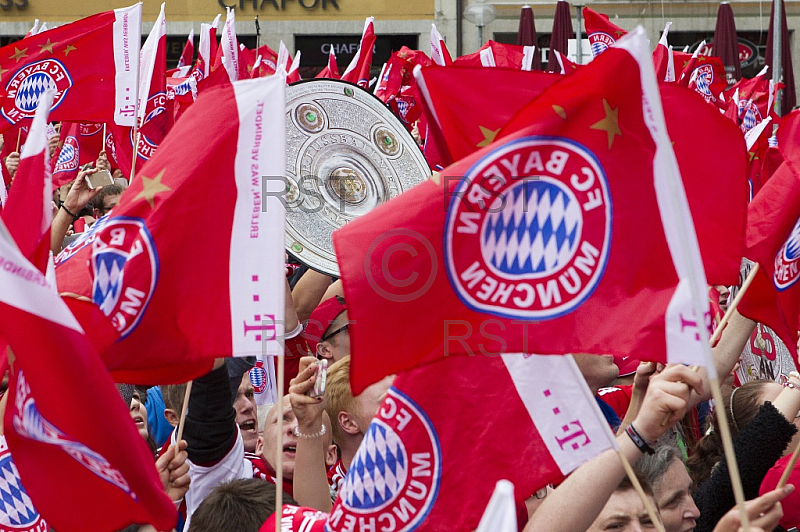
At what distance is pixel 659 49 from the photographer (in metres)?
8.62

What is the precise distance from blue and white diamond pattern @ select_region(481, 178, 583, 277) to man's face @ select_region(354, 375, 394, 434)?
93 cm

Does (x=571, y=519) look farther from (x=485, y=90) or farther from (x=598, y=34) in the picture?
(x=598, y=34)

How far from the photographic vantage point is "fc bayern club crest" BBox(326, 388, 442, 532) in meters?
2.60

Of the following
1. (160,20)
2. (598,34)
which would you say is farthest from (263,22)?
(160,20)

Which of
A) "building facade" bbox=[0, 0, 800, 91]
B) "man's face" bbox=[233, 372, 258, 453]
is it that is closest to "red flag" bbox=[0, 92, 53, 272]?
"man's face" bbox=[233, 372, 258, 453]

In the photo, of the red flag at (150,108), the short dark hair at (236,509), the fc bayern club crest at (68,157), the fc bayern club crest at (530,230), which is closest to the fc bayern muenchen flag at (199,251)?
the short dark hair at (236,509)

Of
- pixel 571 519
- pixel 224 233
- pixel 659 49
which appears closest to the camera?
pixel 571 519

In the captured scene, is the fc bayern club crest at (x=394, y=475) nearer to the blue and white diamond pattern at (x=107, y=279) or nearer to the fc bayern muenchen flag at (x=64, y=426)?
the fc bayern muenchen flag at (x=64, y=426)

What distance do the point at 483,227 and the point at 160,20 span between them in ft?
15.7

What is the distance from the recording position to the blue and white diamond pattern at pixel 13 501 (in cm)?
280

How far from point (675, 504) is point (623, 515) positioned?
37cm

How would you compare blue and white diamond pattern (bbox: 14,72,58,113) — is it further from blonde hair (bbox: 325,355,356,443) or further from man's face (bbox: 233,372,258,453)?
blonde hair (bbox: 325,355,356,443)

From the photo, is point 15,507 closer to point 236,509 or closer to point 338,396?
point 236,509

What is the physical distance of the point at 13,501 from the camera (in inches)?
111
